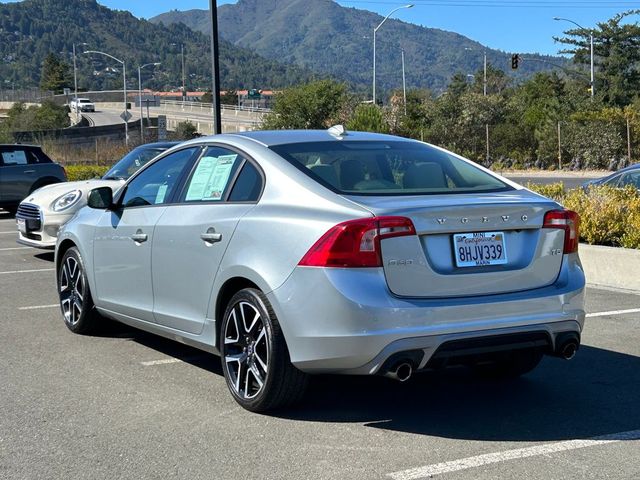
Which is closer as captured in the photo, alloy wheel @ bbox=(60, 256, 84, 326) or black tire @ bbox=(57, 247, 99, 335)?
black tire @ bbox=(57, 247, 99, 335)

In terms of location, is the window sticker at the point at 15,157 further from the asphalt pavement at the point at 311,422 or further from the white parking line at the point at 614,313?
the white parking line at the point at 614,313

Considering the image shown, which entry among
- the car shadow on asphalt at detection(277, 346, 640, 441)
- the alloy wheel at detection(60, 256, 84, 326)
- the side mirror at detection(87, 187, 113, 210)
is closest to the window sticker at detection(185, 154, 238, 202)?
the side mirror at detection(87, 187, 113, 210)

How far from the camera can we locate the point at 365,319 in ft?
15.9

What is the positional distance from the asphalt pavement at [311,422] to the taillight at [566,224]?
39.0 inches

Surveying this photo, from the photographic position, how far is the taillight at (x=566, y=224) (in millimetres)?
5387

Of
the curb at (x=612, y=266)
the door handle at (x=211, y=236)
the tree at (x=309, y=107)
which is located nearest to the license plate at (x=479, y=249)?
the door handle at (x=211, y=236)

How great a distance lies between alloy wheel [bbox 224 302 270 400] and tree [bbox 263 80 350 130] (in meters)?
34.4

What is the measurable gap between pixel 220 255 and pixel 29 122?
82.7 meters

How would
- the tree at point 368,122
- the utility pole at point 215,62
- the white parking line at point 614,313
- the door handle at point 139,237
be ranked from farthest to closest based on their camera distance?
the tree at point 368,122 → the utility pole at point 215,62 → the white parking line at point 614,313 → the door handle at point 139,237

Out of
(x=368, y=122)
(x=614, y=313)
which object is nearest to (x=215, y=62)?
(x=614, y=313)

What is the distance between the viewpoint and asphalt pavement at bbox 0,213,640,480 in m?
4.64

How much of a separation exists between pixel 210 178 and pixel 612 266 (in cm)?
576

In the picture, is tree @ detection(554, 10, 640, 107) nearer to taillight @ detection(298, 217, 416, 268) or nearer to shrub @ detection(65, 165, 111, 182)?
shrub @ detection(65, 165, 111, 182)

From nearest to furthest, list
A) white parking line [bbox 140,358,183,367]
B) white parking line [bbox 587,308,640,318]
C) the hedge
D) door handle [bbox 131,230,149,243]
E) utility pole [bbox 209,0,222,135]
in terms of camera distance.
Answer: door handle [bbox 131,230,149,243] < white parking line [bbox 140,358,183,367] < white parking line [bbox 587,308,640,318] < the hedge < utility pole [bbox 209,0,222,135]
